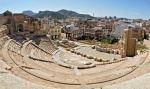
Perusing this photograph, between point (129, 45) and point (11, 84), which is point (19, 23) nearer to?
point (129, 45)

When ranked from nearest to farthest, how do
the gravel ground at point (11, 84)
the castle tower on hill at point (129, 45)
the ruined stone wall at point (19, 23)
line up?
1. the gravel ground at point (11, 84)
2. the castle tower on hill at point (129, 45)
3. the ruined stone wall at point (19, 23)

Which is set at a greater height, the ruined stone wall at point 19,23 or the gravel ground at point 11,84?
the ruined stone wall at point 19,23

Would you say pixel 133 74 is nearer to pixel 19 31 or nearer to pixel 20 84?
pixel 20 84

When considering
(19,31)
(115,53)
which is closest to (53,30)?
(19,31)

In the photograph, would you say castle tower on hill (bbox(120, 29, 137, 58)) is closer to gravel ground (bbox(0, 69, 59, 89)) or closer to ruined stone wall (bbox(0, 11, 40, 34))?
ruined stone wall (bbox(0, 11, 40, 34))

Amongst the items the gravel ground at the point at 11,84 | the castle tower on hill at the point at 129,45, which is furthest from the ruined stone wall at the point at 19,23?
the gravel ground at the point at 11,84

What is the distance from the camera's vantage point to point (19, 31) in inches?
1654

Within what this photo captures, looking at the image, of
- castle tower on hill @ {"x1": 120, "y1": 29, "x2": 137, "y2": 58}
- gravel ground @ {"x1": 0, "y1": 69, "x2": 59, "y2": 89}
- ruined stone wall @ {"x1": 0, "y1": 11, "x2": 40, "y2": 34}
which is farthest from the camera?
ruined stone wall @ {"x1": 0, "y1": 11, "x2": 40, "y2": 34}

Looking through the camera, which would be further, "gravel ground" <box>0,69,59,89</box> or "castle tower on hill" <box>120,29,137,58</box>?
"castle tower on hill" <box>120,29,137,58</box>

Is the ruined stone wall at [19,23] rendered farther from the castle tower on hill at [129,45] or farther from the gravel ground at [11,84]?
the gravel ground at [11,84]

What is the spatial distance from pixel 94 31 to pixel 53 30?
17005 mm

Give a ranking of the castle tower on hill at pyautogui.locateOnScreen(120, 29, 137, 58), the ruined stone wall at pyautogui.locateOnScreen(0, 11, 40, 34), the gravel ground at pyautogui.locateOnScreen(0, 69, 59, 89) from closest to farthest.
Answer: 1. the gravel ground at pyautogui.locateOnScreen(0, 69, 59, 89)
2. the castle tower on hill at pyautogui.locateOnScreen(120, 29, 137, 58)
3. the ruined stone wall at pyautogui.locateOnScreen(0, 11, 40, 34)

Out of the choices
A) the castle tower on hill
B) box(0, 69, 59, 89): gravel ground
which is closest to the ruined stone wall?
the castle tower on hill

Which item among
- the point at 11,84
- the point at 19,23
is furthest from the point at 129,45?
the point at 19,23
